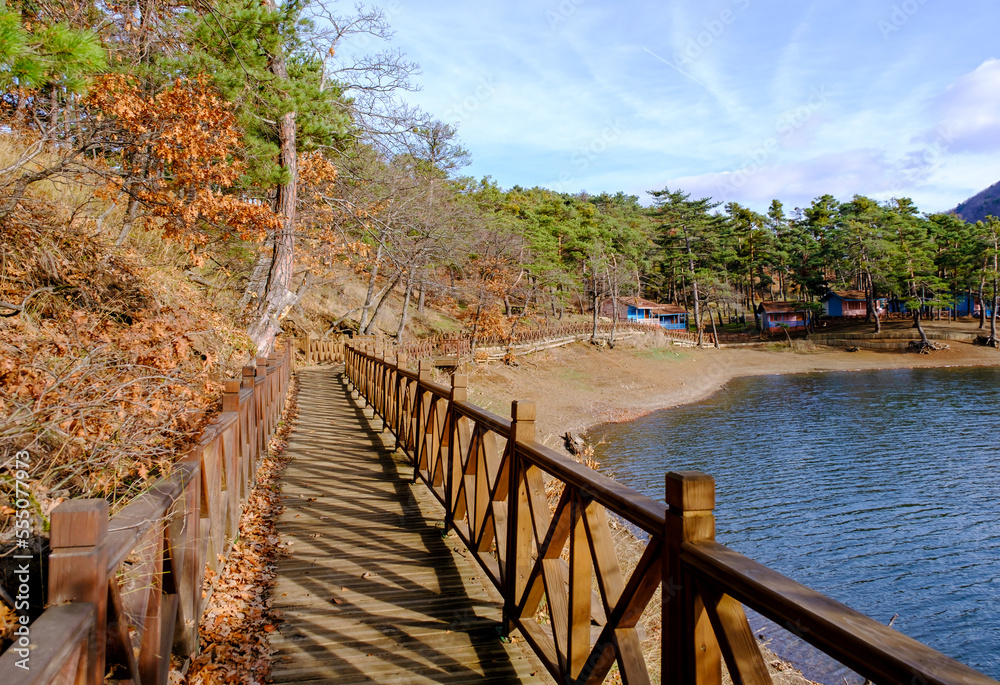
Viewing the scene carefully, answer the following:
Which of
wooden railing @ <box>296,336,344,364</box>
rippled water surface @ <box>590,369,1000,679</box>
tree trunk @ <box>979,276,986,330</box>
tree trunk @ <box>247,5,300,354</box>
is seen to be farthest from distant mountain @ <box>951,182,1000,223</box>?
tree trunk @ <box>247,5,300,354</box>

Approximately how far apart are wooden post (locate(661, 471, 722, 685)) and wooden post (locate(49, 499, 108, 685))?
5.41 feet

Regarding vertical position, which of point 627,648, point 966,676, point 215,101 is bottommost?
point 627,648

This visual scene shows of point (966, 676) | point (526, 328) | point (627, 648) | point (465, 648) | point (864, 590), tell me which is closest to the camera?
point (966, 676)

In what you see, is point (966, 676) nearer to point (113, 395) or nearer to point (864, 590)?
point (113, 395)

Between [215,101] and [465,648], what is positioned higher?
[215,101]

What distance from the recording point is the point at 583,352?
36969 mm

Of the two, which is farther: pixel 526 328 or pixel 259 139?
pixel 526 328

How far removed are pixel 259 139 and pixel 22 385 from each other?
9192 mm

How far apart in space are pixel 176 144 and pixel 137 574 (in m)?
7.71

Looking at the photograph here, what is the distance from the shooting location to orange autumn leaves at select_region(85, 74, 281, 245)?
7.77 m

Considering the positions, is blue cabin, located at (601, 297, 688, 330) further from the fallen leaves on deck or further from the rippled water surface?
the fallen leaves on deck

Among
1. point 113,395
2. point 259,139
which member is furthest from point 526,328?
point 113,395

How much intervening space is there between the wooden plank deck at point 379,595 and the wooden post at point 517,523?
11.0 inches

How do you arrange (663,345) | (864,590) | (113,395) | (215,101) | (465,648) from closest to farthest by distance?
(465,648)
(113,395)
(215,101)
(864,590)
(663,345)
